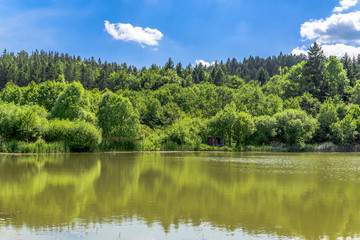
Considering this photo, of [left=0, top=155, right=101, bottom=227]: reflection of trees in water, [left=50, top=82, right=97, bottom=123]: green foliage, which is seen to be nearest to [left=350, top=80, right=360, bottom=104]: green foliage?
[left=50, top=82, right=97, bottom=123]: green foliage

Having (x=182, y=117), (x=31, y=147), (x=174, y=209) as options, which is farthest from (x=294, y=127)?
(x=174, y=209)

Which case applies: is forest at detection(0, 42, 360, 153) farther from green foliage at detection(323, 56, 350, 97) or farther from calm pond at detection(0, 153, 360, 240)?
calm pond at detection(0, 153, 360, 240)

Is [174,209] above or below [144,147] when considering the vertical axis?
below

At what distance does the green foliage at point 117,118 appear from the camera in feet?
221

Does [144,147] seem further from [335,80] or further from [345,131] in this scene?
[335,80]

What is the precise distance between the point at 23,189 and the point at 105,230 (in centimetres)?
976

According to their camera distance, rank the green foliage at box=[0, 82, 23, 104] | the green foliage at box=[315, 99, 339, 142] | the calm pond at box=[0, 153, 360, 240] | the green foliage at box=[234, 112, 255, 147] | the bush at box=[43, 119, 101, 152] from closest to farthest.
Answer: the calm pond at box=[0, 153, 360, 240] → the bush at box=[43, 119, 101, 152] → the green foliage at box=[234, 112, 255, 147] → the green foliage at box=[315, 99, 339, 142] → the green foliage at box=[0, 82, 23, 104]

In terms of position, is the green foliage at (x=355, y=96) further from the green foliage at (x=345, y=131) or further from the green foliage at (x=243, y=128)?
the green foliage at (x=243, y=128)

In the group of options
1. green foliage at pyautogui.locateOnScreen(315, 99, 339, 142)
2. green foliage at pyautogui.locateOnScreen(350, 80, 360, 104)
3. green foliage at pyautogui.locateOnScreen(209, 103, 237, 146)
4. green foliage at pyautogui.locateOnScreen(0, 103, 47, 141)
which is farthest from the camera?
green foliage at pyautogui.locateOnScreen(350, 80, 360, 104)

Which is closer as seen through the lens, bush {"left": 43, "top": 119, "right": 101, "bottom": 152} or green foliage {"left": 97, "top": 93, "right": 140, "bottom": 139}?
bush {"left": 43, "top": 119, "right": 101, "bottom": 152}

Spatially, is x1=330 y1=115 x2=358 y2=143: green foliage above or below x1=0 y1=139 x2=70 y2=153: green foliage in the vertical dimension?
above

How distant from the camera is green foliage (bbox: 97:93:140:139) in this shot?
67312 millimetres

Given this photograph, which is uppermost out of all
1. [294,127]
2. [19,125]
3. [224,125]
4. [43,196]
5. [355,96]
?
[355,96]

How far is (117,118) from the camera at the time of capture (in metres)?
68.4
